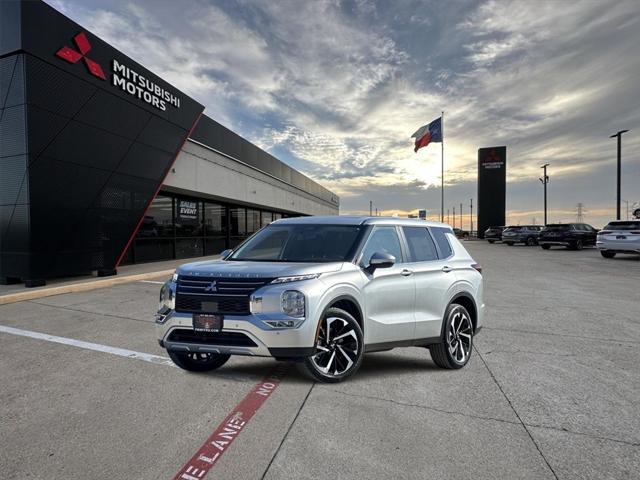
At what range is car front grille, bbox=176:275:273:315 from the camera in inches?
145

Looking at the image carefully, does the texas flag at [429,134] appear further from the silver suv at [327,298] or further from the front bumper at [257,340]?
the front bumper at [257,340]

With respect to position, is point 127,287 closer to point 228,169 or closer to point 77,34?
point 77,34

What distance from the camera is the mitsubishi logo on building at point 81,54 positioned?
10961 mm

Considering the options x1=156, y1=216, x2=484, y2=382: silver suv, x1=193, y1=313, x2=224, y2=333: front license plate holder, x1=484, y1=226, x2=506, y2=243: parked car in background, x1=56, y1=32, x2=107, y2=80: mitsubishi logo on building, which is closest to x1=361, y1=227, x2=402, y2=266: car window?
x1=156, y1=216, x2=484, y2=382: silver suv

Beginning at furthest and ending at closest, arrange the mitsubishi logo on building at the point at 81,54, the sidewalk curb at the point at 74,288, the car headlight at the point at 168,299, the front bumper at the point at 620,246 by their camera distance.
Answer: the front bumper at the point at 620,246
the mitsubishi logo on building at the point at 81,54
the sidewalk curb at the point at 74,288
the car headlight at the point at 168,299

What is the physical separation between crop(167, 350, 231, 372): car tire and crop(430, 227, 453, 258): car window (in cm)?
299

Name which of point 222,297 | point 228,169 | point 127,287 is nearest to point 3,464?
point 222,297

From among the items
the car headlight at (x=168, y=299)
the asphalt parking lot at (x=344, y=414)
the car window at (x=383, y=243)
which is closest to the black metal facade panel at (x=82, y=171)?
the asphalt parking lot at (x=344, y=414)

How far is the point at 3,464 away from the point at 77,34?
40.0 feet

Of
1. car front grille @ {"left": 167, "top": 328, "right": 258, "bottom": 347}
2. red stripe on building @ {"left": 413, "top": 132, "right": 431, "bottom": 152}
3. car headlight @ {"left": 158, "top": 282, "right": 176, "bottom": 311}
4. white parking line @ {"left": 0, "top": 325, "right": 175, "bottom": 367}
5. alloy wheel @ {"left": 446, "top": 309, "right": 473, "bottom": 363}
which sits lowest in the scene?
white parking line @ {"left": 0, "top": 325, "right": 175, "bottom": 367}

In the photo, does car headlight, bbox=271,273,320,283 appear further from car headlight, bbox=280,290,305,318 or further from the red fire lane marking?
the red fire lane marking

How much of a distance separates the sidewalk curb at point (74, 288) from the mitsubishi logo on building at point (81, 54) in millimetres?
6105

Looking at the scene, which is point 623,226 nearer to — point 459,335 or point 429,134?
point 429,134

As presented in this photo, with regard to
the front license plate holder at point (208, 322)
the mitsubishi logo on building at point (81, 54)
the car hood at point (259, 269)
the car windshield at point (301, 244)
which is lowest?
the front license plate holder at point (208, 322)
